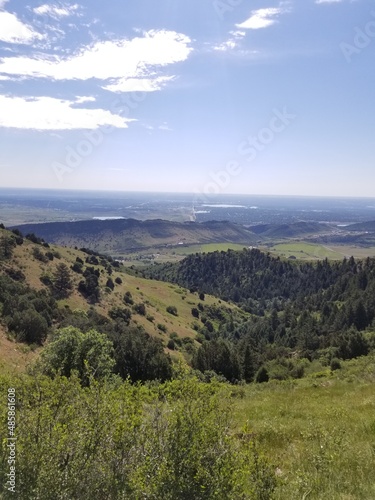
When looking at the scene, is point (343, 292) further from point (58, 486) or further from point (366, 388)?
point (58, 486)

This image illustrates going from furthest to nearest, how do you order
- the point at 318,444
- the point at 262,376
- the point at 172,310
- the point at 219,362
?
the point at 172,310 → the point at 219,362 → the point at 262,376 → the point at 318,444

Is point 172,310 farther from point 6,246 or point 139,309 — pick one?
point 6,246

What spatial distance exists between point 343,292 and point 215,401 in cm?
17253

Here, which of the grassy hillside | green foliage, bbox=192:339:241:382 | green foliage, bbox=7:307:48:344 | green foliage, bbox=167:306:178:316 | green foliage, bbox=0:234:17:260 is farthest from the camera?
green foliage, bbox=167:306:178:316

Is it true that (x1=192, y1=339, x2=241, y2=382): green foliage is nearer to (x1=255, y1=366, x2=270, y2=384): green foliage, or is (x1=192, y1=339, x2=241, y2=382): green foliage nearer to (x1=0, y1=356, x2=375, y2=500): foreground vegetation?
(x1=255, y1=366, x2=270, y2=384): green foliage

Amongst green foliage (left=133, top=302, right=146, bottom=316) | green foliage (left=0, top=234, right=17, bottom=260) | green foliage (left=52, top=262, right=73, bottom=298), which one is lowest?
green foliage (left=133, top=302, right=146, bottom=316)

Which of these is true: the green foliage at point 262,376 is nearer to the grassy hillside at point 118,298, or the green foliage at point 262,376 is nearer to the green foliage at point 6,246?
the grassy hillside at point 118,298

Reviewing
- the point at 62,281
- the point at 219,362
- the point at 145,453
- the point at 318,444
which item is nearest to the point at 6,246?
the point at 62,281

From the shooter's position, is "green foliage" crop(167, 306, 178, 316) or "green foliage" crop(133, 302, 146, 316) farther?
"green foliage" crop(167, 306, 178, 316)

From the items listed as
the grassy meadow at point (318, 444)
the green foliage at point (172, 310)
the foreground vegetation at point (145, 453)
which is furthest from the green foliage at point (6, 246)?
the foreground vegetation at point (145, 453)

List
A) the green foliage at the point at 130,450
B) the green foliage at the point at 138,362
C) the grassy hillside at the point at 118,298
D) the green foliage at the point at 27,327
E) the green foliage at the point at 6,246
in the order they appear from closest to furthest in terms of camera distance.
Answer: the green foliage at the point at 130,450 → the green foliage at the point at 27,327 → the green foliage at the point at 138,362 → the grassy hillside at the point at 118,298 → the green foliage at the point at 6,246

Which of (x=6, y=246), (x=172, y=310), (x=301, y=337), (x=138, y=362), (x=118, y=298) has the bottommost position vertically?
(x=172, y=310)

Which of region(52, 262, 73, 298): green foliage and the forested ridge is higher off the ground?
region(52, 262, 73, 298): green foliage

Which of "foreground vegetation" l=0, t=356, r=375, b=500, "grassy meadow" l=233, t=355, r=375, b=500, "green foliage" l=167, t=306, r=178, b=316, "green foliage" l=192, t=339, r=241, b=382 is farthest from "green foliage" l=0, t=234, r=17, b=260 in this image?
"foreground vegetation" l=0, t=356, r=375, b=500
